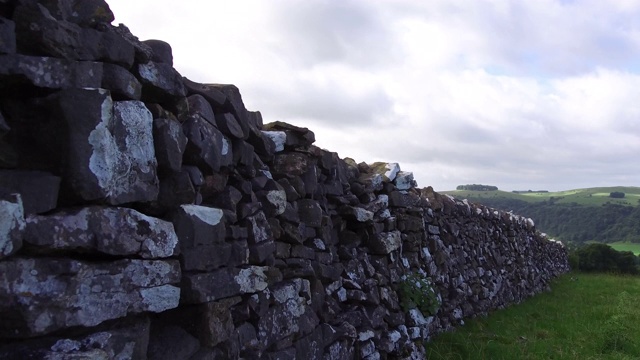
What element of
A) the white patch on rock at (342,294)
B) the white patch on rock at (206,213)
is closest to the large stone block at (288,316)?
the white patch on rock at (342,294)

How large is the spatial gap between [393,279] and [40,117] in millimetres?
5612

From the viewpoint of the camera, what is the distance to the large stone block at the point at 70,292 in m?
2.56

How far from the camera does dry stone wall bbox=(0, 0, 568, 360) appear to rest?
271 cm

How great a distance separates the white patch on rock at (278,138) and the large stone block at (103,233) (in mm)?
2144

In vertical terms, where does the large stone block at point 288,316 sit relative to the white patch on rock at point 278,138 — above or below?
below

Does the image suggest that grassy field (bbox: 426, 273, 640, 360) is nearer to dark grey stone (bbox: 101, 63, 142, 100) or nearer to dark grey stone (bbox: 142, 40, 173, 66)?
dark grey stone (bbox: 142, 40, 173, 66)

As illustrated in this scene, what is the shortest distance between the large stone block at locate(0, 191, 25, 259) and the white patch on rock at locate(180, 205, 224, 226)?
1175mm

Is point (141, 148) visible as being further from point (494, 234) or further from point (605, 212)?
point (605, 212)

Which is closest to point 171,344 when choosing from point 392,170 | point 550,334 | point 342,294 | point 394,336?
point 342,294

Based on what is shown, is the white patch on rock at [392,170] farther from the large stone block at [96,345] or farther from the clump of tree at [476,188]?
the clump of tree at [476,188]

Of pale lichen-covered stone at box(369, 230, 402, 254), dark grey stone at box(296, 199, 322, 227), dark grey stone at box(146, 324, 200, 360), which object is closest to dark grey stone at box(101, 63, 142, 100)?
dark grey stone at box(146, 324, 200, 360)

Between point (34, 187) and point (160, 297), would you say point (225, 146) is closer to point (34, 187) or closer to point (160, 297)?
point (160, 297)

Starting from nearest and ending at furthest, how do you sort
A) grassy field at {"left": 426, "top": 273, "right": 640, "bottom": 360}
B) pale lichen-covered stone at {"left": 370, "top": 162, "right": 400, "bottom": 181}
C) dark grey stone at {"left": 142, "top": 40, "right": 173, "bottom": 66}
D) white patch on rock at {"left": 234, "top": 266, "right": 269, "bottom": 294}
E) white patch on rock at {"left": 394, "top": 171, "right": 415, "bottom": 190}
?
dark grey stone at {"left": 142, "top": 40, "right": 173, "bottom": 66} < white patch on rock at {"left": 234, "top": 266, "right": 269, "bottom": 294} < grassy field at {"left": 426, "top": 273, "right": 640, "bottom": 360} < pale lichen-covered stone at {"left": 370, "top": 162, "right": 400, "bottom": 181} < white patch on rock at {"left": 394, "top": 171, "right": 415, "bottom": 190}

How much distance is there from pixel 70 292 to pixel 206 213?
1.22 metres
